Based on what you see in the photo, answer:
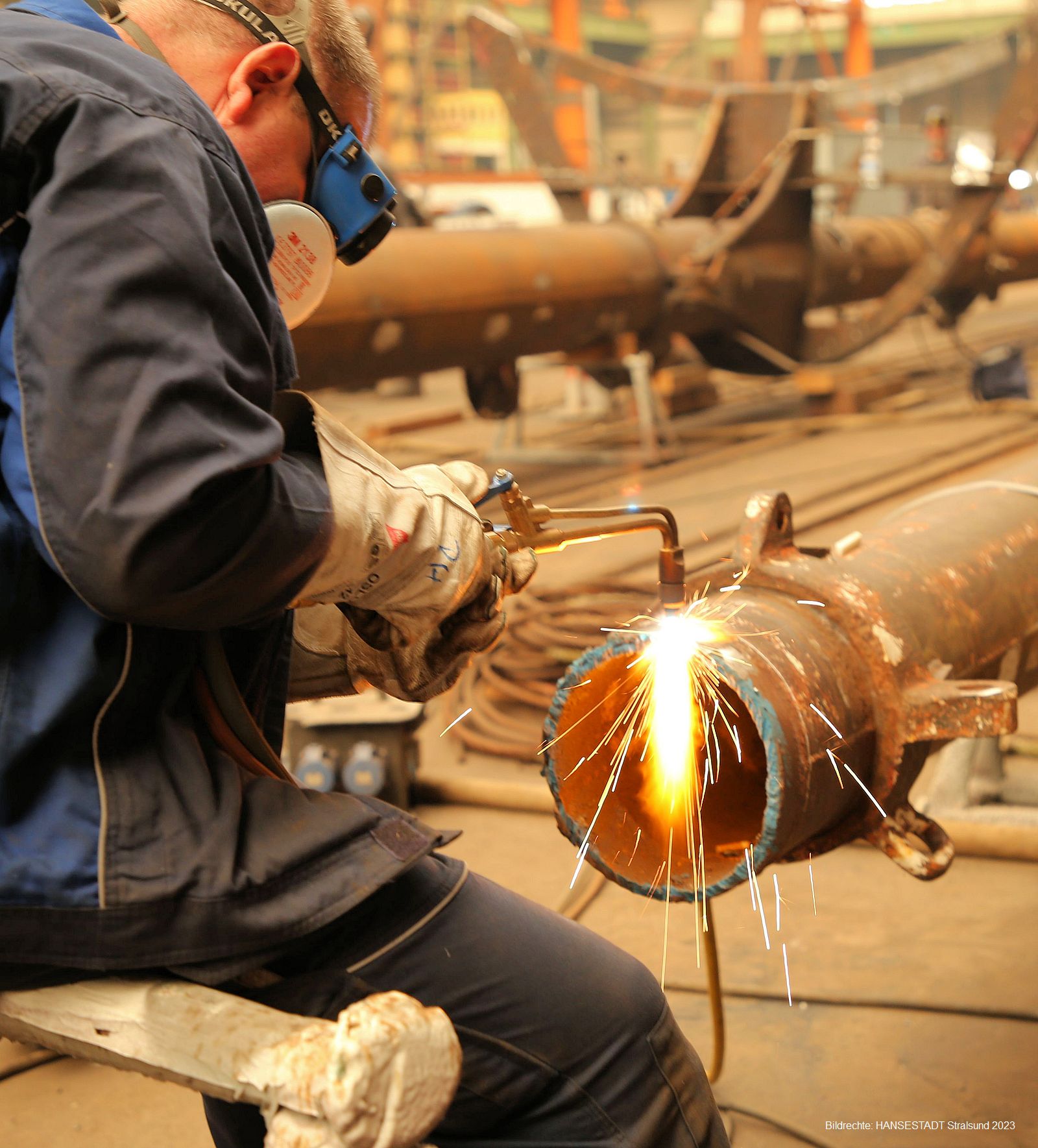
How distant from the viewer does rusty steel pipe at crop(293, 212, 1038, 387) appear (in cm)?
497

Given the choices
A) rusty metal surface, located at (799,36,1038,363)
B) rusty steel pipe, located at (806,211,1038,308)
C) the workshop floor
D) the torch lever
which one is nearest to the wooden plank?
the torch lever

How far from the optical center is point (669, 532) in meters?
1.61

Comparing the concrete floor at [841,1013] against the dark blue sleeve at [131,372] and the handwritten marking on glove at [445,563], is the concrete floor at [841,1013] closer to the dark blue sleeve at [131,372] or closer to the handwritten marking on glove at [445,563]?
the handwritten marking on glove at [445,563]

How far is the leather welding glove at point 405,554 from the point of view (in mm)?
1127

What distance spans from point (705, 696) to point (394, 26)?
20927 millimetres

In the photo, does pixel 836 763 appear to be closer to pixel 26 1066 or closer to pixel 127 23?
pixel 127 23

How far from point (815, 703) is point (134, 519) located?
803 millimetres

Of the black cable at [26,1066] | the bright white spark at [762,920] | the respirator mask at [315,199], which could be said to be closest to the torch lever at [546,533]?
the respirator mask at [315,199]

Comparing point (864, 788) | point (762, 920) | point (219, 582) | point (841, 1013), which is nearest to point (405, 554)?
point (219, 582)

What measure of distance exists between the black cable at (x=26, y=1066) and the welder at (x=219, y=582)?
87cm

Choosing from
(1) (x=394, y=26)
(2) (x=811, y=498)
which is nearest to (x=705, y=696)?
(2) (x=811, y=498)

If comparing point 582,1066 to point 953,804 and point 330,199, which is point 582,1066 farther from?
point 953,804

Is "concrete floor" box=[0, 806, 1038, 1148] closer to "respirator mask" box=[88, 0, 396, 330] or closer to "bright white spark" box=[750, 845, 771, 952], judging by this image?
"bright white spark" box=[750, 845, 771, 952]

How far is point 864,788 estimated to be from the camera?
1.50 metres
